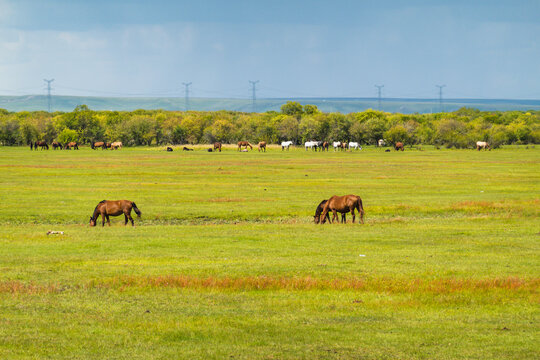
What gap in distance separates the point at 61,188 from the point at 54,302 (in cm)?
3947

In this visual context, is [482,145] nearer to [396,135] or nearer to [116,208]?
[396,135]

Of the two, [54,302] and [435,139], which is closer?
[54,302]

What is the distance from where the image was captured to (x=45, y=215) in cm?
3703

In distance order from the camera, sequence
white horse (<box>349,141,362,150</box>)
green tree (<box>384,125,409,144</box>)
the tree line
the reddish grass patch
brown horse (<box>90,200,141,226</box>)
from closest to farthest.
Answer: the reddish grass patch
brown horse (<box>90,200,141,226</box>)
white horse (<box>349,141,362,150</box>)
green tree (<box>384,125,409,144</box>)
the tree line

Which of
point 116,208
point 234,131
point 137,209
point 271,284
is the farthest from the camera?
point 234,131

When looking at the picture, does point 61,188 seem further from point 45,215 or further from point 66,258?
point 66,258

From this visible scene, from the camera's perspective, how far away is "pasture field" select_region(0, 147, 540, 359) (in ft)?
40.2

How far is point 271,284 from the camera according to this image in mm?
17266

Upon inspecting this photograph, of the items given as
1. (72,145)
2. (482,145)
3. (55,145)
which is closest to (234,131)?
(72,145)

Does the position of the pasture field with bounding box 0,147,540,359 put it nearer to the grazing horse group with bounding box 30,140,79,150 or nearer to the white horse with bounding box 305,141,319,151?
the white horse with bounding box 305,141,319,151

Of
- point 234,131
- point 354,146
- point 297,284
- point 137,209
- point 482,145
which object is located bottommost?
point 297,284

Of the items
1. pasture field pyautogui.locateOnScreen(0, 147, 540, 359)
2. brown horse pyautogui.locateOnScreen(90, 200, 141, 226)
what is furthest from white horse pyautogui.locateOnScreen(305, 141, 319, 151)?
brown horse pyautogui.locateOnScreen(90, 200, 141, 226)

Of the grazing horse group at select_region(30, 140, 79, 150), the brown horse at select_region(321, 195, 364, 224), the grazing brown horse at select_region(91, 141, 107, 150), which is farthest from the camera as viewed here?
the grazing brown horse at select_region(91, 141, 107, 150)

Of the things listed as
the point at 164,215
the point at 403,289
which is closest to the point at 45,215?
the point at 164,215
